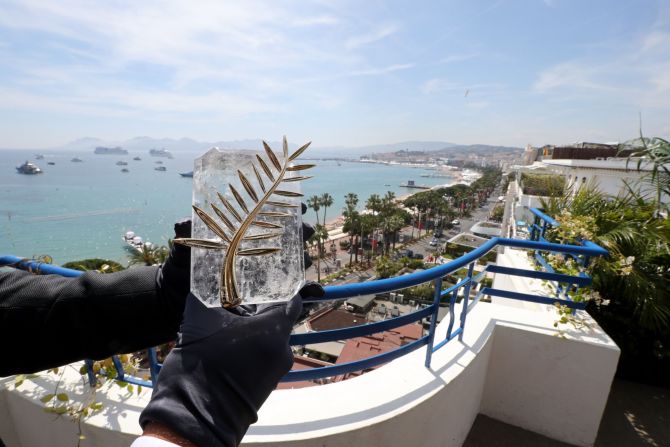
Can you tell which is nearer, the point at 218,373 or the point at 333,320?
the point at 218,373

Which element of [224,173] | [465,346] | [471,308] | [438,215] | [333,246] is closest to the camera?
[224,173]

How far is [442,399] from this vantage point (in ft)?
6.41

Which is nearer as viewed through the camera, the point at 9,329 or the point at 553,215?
the point at 9,329

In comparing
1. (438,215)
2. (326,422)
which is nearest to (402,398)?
(326,422)

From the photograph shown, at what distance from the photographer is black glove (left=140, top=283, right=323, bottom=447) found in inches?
26.5

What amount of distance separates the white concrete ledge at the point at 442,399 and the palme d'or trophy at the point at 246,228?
35.5 inches

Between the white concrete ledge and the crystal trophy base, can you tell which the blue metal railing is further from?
the crystal trophy base

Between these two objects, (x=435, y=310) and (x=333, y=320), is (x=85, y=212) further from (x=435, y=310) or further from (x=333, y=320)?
(x=435, y=310)

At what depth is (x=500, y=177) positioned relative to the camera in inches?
4422

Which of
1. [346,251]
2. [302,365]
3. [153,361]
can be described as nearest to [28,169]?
[346,251]

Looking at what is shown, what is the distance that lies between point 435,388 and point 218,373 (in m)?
1.59

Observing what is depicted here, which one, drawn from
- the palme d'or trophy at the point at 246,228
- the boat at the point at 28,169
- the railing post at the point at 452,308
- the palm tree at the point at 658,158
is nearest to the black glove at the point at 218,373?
the palme d'or trophy at the point at 246,228

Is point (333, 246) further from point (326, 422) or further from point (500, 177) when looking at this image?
point (500, 177)

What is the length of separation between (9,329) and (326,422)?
131cm
